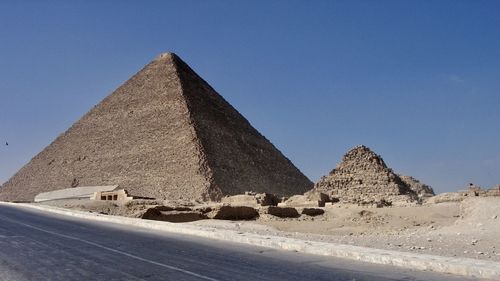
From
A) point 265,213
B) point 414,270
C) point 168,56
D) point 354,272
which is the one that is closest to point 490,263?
point 414,270

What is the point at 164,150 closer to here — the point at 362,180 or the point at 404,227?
the point at 362,180

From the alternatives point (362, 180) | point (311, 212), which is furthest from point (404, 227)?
point (362, 180)

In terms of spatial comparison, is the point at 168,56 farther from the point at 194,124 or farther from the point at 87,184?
the point at 87,184

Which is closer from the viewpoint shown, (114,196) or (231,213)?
(231,213)

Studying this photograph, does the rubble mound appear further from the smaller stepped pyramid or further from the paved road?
the paved road

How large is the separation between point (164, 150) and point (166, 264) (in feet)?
199

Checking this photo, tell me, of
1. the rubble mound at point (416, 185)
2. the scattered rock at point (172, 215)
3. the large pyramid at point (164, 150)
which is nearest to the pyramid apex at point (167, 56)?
the large pyramid at point (164, 150)

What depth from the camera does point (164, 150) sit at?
67312 mm

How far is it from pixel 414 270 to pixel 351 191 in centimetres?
2942

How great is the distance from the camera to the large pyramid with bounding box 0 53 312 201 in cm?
6056

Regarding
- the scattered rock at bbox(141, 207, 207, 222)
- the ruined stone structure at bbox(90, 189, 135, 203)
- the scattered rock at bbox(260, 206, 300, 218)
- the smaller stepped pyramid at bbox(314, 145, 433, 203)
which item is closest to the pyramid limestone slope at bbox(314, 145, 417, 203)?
the smaller stepped pyramid at bbox(314, 145, 433, 203)

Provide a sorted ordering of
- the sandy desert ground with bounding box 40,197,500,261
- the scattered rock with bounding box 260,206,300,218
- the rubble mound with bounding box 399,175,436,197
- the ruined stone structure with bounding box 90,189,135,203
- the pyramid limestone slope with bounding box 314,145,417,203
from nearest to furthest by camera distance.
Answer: the sandy desert ground with bounding box 40,197,500,261, the scattered rock with bounding box 260,206,300,218, the pyramid limestone slope with bounding box 314,145,417,203, the ruined stone structure with bounding box 90,189,135,203, the rubble mound with bounding box 399,175,436,197

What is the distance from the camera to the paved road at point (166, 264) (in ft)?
21.5

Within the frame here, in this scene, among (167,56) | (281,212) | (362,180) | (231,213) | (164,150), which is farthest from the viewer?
(167,56)
